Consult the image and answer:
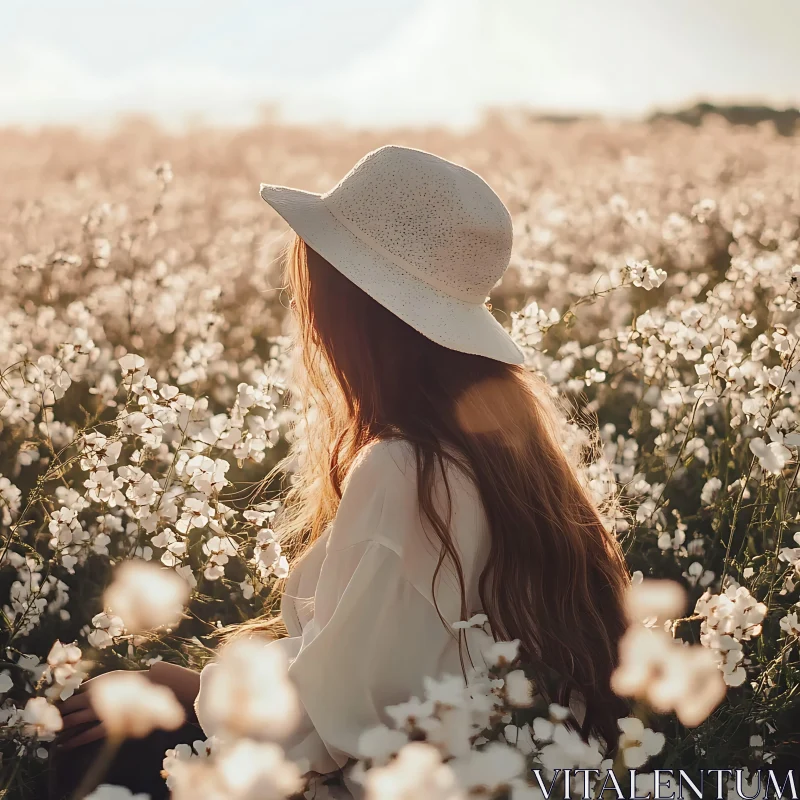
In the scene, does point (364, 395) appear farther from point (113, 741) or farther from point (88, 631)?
point (88, 631)

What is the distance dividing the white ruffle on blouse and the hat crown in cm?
39

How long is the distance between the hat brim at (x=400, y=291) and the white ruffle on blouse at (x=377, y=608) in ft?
0.77

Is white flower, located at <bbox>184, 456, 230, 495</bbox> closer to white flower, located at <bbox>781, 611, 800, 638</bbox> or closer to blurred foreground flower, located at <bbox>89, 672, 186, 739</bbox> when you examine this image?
blurred foreground flower, located at <bbox>89, 672, 186, 739</bbox>

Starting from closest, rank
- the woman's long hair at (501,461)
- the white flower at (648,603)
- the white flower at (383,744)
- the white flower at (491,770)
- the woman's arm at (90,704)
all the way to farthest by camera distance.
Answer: the white flower at (491,770)
the white flower at (383,744)
the white flower at (648,603)
the woman's long hair at (501,461)
the woman's arm at (90,704)

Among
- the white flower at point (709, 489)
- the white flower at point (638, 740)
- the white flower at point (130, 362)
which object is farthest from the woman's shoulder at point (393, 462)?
the white flower at point (709, 489)

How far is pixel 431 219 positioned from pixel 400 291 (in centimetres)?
16

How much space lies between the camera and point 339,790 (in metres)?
1.81

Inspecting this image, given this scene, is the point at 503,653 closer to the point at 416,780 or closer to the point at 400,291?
the point at 416,780

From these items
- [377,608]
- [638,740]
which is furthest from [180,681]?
[638,740]

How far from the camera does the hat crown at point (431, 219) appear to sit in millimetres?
1963

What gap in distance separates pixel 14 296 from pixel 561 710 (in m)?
5.27

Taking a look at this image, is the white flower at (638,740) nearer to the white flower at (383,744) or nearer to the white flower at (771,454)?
the white flower at (383,744)

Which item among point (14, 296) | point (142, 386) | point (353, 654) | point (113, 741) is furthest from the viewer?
point (14, 296)

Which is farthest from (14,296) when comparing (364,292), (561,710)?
(561,710)
